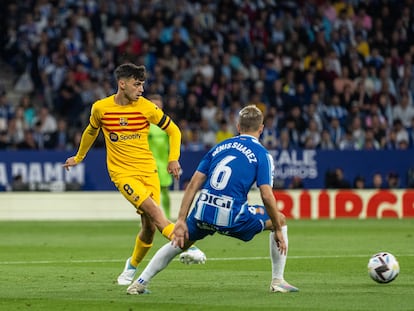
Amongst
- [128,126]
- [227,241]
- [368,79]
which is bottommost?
[227,241]

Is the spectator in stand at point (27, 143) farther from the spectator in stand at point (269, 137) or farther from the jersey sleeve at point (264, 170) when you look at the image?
the jersey sleeve at point (264, 170)

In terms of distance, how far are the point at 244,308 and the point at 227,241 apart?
9557mm

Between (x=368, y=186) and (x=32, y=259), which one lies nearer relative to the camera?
(x=32, y=259)

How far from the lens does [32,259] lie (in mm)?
14688

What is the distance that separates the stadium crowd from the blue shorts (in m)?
15.6

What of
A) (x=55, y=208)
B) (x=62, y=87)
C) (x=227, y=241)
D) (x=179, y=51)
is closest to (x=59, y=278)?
(x=227, y=241)

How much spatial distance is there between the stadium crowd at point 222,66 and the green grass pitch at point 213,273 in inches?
222

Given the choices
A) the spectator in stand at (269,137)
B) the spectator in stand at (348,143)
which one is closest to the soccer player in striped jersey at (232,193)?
the spectator in stand at (269,137)

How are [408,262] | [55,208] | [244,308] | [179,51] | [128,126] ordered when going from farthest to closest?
1. [179,51]
2. [55,208]
3. [408,262]
4. [128,126]
5. [244,308]

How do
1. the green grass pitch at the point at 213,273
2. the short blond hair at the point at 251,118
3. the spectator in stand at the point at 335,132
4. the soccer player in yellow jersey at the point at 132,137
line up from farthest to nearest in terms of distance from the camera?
the spectator in stand at the point at 335,132, the soccer player in yellow jersey at the point at 132,137, the short blond hair at the point at 251,118, the green grass pitch at the point at 213,273

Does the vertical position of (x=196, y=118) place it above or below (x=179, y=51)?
below

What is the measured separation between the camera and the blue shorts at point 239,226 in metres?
9.66

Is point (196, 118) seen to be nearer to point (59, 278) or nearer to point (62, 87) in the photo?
point (62, 87)

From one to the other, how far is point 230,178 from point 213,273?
10.2 ft
